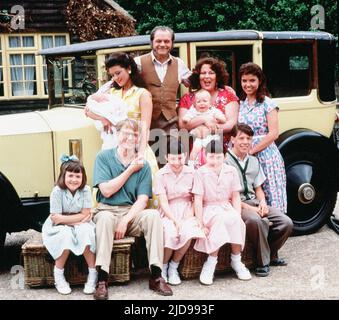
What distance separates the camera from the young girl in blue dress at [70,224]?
171 inches

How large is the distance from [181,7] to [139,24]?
4.44ft

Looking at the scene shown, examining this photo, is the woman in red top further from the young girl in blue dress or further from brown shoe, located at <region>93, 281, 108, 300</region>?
brown shoe, located at <region>93, 281, 108, 300</region>

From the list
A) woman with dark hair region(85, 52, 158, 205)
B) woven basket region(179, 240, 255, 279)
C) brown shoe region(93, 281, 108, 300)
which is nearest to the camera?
brown shoe region(93, 281, 108, 300)

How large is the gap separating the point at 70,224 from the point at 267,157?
190 centimetres

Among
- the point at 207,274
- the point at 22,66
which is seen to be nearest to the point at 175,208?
the point at 207,274

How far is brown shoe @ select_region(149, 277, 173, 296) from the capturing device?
4.31 m

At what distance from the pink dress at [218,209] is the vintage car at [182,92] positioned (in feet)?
3.06

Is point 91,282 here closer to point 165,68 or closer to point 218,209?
point 218,209

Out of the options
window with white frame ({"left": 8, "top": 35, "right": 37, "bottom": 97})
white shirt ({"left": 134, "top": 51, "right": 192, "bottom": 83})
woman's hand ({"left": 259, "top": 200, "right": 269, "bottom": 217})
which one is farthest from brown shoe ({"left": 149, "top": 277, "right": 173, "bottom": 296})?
window with white frame ({"left": 8, "top": 35, "right": 37, "bottom": 97})

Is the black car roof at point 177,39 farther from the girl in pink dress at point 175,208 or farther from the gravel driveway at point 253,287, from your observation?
the gravel driveway at point 253,287

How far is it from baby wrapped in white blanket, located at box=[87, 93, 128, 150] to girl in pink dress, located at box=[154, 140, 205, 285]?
508mm

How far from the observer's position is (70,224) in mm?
4449
